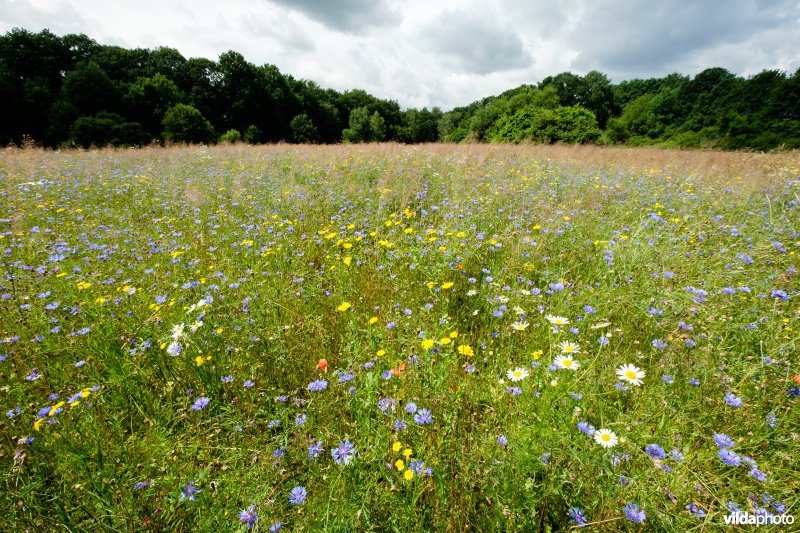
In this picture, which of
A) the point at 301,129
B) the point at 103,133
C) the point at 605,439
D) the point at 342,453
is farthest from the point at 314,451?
the point at 301,129

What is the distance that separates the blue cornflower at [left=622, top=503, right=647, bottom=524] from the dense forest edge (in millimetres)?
13095

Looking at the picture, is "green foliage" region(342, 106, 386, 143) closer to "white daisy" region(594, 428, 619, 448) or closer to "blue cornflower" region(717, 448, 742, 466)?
"white daisy" region(594, 428, 619, 448)

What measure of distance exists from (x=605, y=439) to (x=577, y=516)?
0.30 m

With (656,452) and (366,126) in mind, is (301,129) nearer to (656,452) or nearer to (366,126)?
(366,126)

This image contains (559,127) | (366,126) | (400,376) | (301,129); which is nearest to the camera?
(400,376)

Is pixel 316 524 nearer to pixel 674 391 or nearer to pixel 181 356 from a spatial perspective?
pixel 181 356

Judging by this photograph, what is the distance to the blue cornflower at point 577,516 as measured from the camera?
44.9 inches

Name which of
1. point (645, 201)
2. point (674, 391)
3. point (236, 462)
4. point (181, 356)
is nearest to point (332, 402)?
point (236, 462)

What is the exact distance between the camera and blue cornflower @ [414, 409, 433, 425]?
1.39 m

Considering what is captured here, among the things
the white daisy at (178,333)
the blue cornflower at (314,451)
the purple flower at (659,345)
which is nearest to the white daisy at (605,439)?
the purple flower at (659,345)

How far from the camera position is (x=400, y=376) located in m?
1.71

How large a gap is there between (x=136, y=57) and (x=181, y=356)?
4558 cm

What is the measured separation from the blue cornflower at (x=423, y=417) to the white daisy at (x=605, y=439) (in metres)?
0.66

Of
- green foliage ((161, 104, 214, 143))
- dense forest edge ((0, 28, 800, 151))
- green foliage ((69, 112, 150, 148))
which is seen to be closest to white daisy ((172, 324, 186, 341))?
dense forest edge ((0, 28, 800, 151))
